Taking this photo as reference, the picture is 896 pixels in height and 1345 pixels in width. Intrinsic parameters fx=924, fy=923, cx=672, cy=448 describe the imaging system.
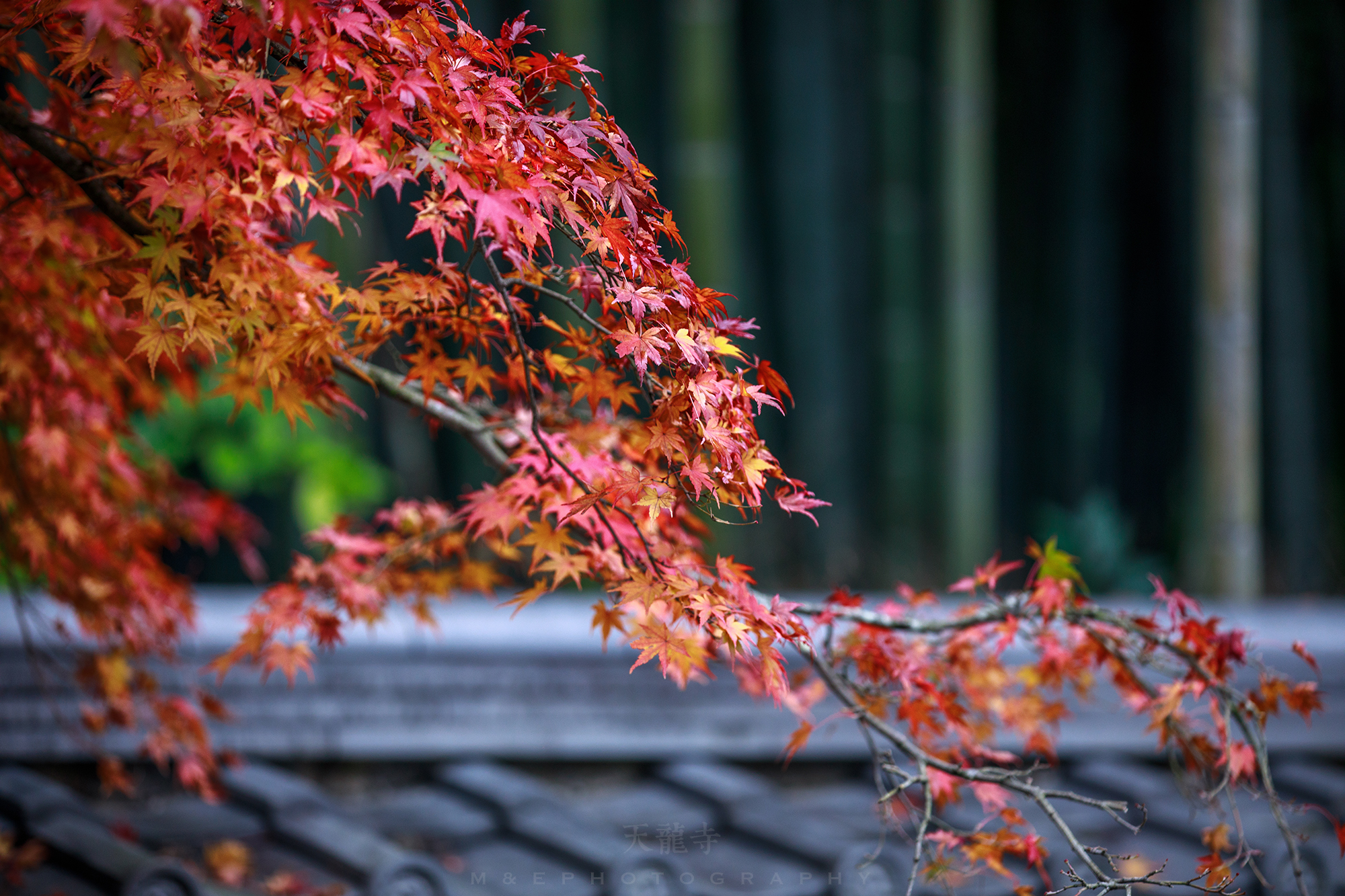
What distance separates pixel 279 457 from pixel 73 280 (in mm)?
1994

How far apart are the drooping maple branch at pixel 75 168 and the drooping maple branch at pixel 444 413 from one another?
1.12 feet

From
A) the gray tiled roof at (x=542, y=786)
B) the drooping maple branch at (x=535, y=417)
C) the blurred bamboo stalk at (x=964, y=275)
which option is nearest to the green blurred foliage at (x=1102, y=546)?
the blurred bamboo stalk at (x=964, y=275)

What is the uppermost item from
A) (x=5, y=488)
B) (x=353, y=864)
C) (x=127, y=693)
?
(x=5, y=488)

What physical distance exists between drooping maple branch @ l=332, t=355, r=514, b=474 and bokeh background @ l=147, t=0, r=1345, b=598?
224cm

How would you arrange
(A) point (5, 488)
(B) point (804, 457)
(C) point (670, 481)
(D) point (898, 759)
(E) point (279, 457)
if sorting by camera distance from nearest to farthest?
(C) point (670, 481), (A) point (5, 488), (D) point (898, 759), (E) point (279, 457), (B) point (804, 457)

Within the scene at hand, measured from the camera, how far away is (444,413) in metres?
1.55

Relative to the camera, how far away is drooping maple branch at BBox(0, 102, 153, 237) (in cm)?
136

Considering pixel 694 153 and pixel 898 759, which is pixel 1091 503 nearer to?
pixel 898 759

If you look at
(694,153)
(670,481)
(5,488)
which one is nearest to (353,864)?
(5,488)

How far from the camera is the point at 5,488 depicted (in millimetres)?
2131

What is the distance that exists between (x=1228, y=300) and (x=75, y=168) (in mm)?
3565

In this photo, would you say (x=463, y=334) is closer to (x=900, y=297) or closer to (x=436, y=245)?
(x=436, y=245)

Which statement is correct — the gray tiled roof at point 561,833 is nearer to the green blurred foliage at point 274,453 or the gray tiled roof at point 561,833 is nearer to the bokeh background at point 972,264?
the green blurred foliage at point 274,453

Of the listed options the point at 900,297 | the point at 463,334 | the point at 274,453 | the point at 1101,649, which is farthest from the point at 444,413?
the point at 900,297
